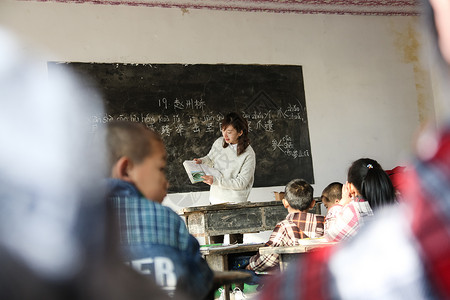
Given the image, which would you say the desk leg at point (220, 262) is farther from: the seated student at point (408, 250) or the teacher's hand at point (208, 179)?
the seated student at point (408, 250)

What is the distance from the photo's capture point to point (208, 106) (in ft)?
19.2

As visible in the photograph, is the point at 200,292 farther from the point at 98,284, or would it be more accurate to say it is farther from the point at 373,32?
the point at 373,32

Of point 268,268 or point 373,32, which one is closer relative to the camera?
point 268,268

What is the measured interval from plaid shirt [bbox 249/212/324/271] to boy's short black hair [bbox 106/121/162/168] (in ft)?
7.34

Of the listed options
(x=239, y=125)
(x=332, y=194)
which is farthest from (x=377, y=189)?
(x=332, y=194)

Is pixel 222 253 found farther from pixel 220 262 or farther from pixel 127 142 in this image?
pixel 127 142

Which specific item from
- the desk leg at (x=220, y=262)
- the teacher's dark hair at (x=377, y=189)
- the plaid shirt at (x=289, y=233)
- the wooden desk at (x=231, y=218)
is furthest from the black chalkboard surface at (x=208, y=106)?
the teacher's dark hair at (x=377, y=189)

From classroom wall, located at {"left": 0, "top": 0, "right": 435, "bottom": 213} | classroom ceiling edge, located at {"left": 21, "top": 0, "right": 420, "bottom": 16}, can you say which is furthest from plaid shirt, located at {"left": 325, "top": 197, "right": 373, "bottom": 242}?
classroom ceiling edge, located at {"left": 21, "top": 0, "right": 420, "bottom": 16}

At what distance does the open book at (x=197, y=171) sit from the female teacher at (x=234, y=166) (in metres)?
0.05

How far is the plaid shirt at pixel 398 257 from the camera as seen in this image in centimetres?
31

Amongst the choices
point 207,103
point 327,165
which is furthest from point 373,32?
point 207,103

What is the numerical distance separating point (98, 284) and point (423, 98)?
683cm

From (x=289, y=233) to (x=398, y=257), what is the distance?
282cm

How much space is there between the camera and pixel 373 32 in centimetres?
661
